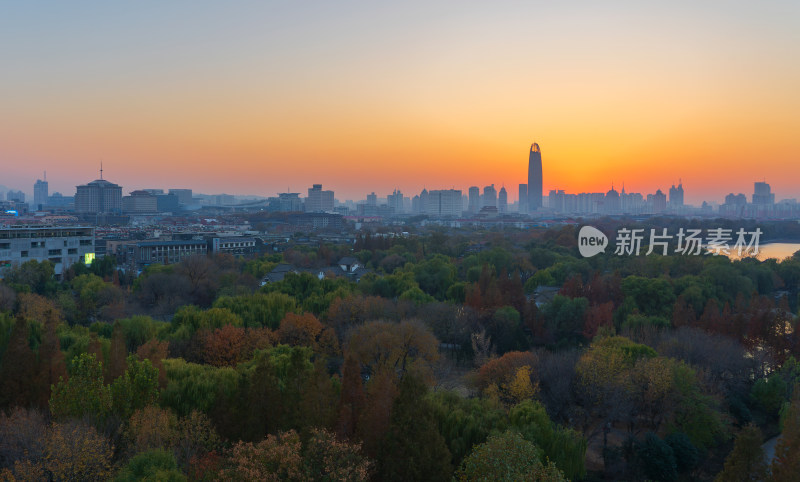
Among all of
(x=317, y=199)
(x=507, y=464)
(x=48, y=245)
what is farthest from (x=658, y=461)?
(x=317, y=199)

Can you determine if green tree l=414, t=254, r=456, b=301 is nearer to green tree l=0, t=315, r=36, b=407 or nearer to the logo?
the logo

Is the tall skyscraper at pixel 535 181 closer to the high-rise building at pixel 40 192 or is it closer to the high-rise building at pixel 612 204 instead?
the high-rise building at pixel 612 204

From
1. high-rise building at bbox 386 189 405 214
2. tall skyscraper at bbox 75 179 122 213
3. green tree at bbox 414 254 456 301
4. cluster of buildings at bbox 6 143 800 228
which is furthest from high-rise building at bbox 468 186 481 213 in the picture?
green tree at bbox 414 254 456 301

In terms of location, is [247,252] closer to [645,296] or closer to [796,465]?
[645,296]

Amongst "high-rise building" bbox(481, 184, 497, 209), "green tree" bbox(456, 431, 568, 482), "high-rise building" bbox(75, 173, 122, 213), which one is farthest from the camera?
"high-rise building" bbox(481, 184, 497, 209)

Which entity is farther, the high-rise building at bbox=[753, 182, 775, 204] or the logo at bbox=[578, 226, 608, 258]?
the high-rise building at bbox=[753, 182, 775, 204]

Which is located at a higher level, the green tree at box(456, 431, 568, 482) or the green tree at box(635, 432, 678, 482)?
the green tree at box(456, 431, 568, 482)

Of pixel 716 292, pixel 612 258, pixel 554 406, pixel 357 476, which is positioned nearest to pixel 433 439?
pixel 357 476

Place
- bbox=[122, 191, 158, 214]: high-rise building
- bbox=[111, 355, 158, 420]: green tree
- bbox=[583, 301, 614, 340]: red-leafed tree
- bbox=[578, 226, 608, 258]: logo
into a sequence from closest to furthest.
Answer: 1. bbox=[111, 355, 158, 420]: green tree
2. bbox=[583, 301, 614, 340]: red-leafed tree
3. bbox=[578, 226, 608, 258]: logo
4. bbox=[122, 191, 158, 214]: high-rise building

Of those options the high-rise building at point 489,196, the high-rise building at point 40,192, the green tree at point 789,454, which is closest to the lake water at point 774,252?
the green tree at point 789,454
